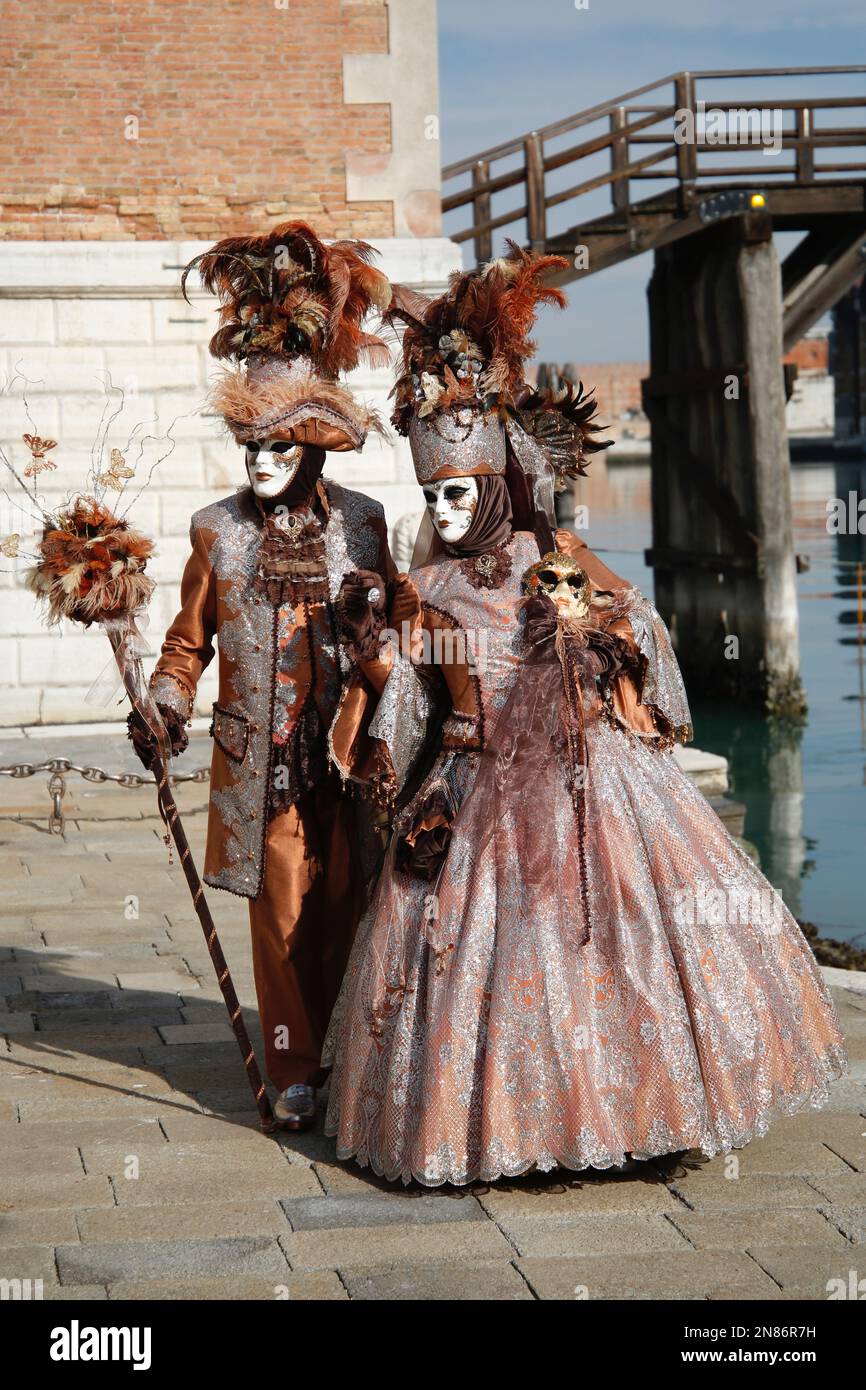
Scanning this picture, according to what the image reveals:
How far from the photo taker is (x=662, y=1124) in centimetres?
370

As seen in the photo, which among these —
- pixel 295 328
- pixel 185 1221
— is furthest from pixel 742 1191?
pixel 295 328

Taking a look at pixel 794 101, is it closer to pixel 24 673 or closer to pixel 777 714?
pixel 777 714

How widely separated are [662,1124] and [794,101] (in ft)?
41.7

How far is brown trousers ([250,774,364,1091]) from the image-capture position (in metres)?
4.31

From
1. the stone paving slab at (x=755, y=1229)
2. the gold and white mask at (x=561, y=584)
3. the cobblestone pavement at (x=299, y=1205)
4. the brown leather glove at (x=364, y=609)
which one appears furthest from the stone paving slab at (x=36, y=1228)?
the gold and white mask at (x=561, y=584)

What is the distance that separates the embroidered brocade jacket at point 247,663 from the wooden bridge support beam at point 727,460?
36.1ft

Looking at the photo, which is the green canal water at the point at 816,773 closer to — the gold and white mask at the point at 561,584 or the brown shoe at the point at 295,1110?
the brown shoe at the point at 295,1110

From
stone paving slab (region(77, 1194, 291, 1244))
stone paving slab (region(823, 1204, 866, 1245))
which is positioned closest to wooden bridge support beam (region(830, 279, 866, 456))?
stone paving slab (region(823, 1204, 866, 1245))

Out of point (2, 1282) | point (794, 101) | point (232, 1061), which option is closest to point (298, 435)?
point (232, 1061)

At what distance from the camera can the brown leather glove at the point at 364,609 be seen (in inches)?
157

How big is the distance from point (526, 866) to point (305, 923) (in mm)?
755

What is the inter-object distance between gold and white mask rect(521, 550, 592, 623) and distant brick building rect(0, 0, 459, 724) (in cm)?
647

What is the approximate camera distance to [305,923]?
4340mm

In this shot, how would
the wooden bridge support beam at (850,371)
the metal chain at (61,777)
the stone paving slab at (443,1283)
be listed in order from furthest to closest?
the wooden bridge support beam at (850,371), the metal chain at (61,777), the stone paving slab at (443,1283)
